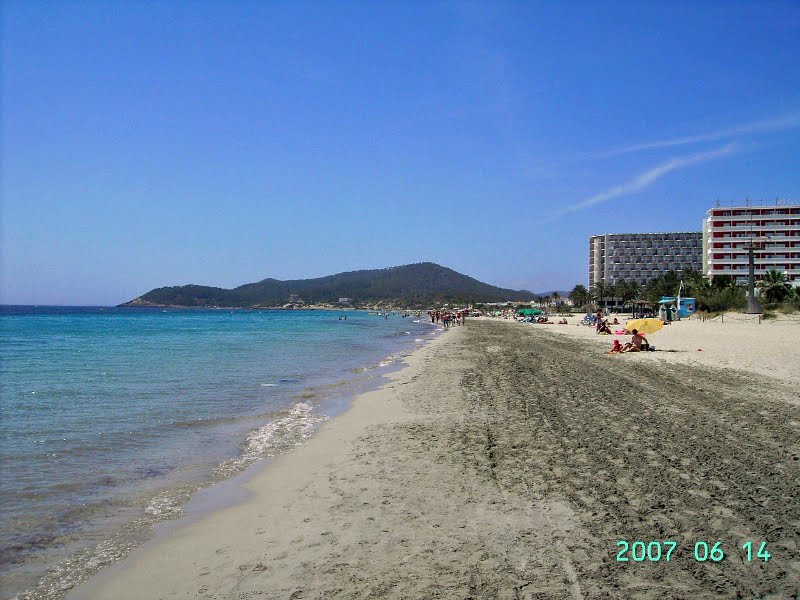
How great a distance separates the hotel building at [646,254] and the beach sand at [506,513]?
158983 millimetres

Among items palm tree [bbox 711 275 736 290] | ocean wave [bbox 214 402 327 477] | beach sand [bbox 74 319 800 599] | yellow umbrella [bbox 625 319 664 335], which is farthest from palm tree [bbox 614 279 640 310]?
ocean wave [bbox 214 402 327 477]

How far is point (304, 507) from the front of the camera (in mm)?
6238

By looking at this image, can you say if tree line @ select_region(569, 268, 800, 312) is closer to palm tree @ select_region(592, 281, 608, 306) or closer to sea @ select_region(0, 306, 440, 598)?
palm tree @ select_region(592, 281, 608, 306)

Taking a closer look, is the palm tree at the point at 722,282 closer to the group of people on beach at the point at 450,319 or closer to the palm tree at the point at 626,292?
the palm tree at the point at 626,292

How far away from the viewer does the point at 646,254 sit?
161 metres

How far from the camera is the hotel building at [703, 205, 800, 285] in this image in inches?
3679

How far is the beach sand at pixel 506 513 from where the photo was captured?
4.17m

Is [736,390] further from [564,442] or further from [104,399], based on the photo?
→ [104,399]

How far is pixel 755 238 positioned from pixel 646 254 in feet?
225

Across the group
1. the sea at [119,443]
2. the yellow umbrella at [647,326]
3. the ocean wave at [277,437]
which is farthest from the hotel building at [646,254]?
the ocean wave at [277,437]

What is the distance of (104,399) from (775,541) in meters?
15.0

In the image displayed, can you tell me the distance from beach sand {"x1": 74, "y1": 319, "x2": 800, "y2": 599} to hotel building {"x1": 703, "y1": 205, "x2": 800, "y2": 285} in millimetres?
95706

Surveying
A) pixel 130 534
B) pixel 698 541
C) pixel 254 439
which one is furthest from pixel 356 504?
pixel 254 439

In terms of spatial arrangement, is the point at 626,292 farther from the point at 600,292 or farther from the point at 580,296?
the point at 580,296
